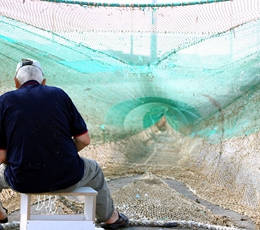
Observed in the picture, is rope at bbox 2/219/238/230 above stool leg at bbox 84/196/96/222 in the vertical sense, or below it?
below


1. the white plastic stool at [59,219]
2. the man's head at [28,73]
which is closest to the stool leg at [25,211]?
the white plastic stool at [59,219]

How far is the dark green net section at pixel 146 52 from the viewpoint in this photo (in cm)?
436

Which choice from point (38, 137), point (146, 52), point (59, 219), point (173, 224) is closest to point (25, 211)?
point (59, 219)

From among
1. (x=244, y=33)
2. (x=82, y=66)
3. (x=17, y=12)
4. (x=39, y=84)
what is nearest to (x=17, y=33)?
(x=17, y=12)

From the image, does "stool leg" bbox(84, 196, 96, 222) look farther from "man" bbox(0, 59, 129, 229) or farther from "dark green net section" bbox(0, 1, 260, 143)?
"dark green net section" bbox(0, 1, 260, 143)

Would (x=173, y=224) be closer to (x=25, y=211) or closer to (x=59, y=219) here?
Answer: (x=59, y=219)

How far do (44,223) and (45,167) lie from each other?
12.1 inches

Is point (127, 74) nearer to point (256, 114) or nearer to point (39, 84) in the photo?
point (256, 114)

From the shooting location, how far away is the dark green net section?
4.36 metres

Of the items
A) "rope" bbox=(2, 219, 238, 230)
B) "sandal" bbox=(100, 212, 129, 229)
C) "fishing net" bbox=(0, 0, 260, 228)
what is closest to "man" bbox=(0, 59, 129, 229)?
"sandal" bbox=(100, 212, 129, 229)

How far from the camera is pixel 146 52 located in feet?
15.7

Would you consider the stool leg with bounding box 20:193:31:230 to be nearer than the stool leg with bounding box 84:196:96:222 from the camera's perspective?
Yes

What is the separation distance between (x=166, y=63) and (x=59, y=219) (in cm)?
257

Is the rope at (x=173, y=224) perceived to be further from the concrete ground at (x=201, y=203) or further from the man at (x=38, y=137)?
the man at (x=38, y=137)
